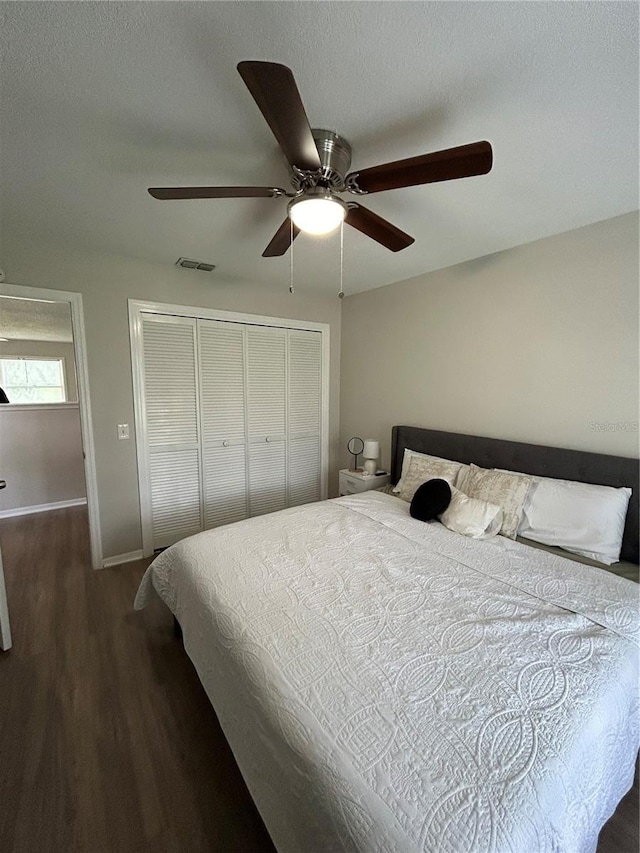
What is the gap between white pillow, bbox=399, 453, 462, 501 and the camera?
8.62ft

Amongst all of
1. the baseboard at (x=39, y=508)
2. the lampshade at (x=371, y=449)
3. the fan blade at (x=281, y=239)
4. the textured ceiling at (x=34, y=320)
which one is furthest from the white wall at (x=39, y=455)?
the fan blade at (x=281, y=239)

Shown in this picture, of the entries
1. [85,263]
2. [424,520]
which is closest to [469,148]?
[424,520]

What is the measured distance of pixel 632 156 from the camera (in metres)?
1.52

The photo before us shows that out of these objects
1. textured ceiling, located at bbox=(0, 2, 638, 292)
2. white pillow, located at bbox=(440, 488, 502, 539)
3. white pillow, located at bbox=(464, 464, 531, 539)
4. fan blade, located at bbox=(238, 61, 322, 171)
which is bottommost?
white pillow, located at bbox=(440, 488, 502, 539)

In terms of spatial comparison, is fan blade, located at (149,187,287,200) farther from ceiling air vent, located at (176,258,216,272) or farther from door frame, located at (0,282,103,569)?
door frame, located at (0,282,103,569)

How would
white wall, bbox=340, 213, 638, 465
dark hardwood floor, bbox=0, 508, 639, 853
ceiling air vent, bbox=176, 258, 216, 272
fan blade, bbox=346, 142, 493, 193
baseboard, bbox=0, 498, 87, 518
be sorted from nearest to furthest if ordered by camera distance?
fan blade, bbox=346, 142, 493, 193 → dark hardwood floor, bbox=0, 508, 639, 853 → white wall, bbox=340, 213, 638, 465 → ceiling air vent, bbox=176, 258, 216, 272 → baseboard, bbox=0, 498, 87, 518

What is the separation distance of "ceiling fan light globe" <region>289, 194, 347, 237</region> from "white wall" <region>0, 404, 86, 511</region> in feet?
13.5

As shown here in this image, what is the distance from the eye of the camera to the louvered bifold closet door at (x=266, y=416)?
11.5 feet

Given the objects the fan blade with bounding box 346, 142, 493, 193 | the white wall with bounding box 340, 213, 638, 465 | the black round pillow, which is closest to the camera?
the fan blade with bounding box 346, 142, 493, 193

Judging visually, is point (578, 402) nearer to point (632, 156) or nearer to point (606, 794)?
point (632, 156)

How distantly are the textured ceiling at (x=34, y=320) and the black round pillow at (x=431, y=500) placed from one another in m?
3.20

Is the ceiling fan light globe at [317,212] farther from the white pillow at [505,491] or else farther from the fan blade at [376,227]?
the white pillow at [505,491]

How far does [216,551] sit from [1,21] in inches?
78.4

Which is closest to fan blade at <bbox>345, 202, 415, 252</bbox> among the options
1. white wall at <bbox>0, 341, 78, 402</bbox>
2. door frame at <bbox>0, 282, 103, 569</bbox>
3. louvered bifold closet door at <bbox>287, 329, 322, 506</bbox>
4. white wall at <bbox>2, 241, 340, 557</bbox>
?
white wall at <bbox>2, 241, 340, 557</bbox>
